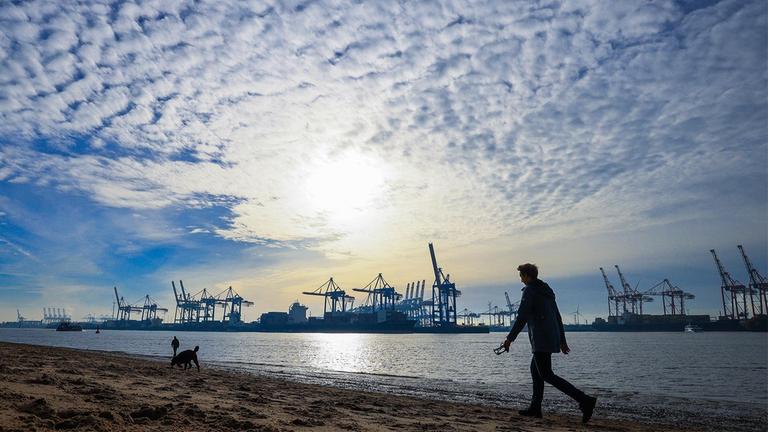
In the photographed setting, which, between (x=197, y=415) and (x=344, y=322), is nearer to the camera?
(x=197, y=415)

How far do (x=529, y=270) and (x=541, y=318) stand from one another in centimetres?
71

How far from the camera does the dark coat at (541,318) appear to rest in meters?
6.17

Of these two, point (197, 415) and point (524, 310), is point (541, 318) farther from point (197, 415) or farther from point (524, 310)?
point (197, 415)

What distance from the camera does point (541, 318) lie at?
6.23 meters

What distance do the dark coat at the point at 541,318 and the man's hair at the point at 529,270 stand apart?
191 millimetres

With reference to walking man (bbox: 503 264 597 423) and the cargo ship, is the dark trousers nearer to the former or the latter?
walking man (bbox: 503 264 597 423)

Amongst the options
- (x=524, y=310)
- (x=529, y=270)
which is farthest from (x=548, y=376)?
(x=529, y=270)

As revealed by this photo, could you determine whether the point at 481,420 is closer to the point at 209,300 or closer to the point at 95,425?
the point at 95,425

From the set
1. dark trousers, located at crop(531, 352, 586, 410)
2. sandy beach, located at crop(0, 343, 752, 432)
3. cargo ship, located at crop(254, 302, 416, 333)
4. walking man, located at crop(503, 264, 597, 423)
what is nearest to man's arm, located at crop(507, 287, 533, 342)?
walking man, located at crop(503, 264, 597, 423)

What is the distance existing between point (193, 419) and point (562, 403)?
30.8 feet

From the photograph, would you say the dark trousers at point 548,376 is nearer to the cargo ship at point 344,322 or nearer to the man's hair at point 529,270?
the man's hair at point 529,270

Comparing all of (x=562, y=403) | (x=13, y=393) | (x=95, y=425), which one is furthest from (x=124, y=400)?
(x=562, y=403)

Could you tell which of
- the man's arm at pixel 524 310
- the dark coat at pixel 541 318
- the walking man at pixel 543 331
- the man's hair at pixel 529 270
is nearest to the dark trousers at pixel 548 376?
the walking man at pixel 543 331

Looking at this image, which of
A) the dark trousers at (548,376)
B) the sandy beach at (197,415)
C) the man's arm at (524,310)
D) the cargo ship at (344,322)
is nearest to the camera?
the sandy beach at (197,415)
